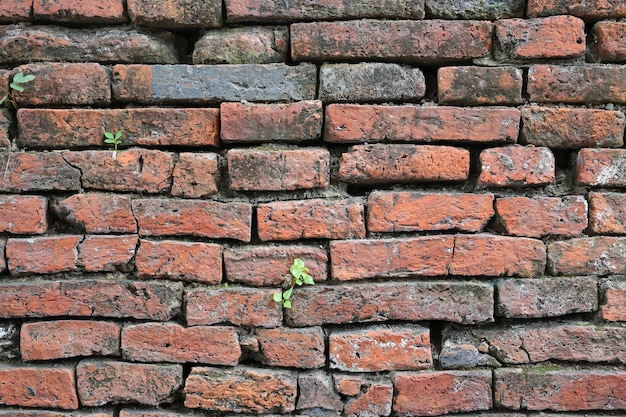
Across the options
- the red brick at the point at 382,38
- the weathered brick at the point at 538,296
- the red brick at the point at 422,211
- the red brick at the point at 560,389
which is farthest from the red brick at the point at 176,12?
the red brick at the point at 560,389

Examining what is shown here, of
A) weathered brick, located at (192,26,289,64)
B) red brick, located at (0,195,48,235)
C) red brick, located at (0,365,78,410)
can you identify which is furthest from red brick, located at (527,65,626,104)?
red brick, located at (0,365,78,410)

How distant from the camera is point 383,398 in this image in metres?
1.35

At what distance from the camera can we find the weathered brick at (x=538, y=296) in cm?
137

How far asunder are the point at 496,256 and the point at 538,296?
17cm

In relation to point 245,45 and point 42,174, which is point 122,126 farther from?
point 245,45

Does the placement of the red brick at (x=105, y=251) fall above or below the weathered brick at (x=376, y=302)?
above

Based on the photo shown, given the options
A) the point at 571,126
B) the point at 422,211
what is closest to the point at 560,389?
the point at 422,211

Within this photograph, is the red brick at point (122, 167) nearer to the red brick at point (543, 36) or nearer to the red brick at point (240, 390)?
the red brick at point (240, 390)

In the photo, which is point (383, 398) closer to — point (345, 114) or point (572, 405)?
point (572, 405)

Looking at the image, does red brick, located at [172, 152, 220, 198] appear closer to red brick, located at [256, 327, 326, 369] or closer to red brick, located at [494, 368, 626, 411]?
red brick, located at [256, 327, 326, 369]

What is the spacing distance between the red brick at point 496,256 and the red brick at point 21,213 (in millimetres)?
1212

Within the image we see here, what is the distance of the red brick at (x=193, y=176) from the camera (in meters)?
1.36

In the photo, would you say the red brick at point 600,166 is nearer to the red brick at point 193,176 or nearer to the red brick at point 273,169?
the red brick at point 273,169

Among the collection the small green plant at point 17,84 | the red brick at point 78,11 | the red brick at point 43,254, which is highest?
the red brick at point 78,11
